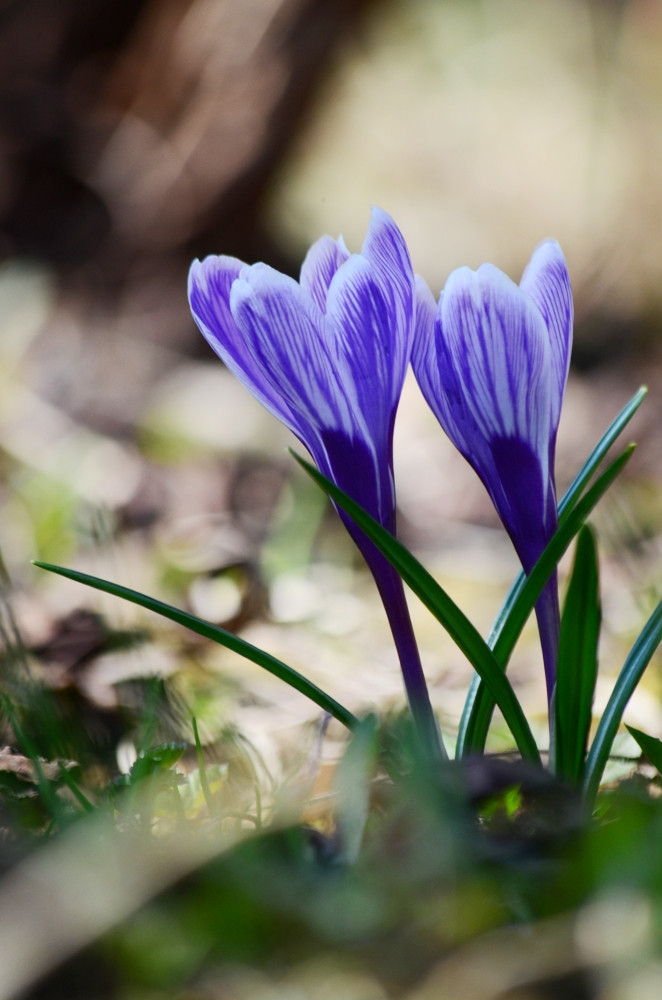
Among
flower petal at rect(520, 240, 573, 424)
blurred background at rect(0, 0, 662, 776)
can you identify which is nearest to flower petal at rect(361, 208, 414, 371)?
flower petal at rect(520, 240, 573, 424)

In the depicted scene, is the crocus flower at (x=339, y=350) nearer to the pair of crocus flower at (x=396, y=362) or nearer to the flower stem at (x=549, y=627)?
the pair of crocus flower at (x=396, y=362)

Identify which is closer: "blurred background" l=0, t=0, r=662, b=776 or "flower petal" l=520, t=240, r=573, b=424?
A: "flower petal" l=520, t=240, r=573, b=424

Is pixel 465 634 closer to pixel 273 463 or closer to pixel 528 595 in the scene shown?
pixel 528 595

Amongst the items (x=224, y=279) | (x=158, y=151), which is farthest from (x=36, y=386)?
(x=224, y=279)

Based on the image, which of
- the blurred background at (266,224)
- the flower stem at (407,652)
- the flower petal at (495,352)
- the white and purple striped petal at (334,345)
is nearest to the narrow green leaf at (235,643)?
the flower stem at (407,652)

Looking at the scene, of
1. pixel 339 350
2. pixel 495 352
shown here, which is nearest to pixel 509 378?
pixel 495 352

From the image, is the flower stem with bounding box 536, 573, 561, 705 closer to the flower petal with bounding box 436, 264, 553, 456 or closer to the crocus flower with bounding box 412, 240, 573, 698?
the crocus flower with bounding box 412, 240, 573, 698

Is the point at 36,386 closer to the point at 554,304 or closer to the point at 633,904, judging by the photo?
the point at 554,304
